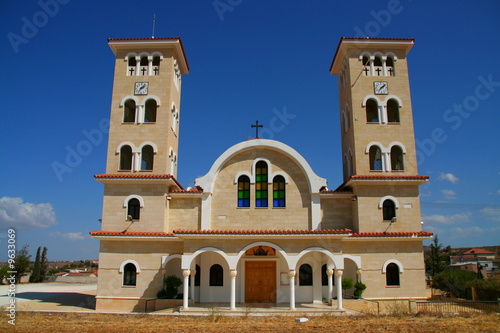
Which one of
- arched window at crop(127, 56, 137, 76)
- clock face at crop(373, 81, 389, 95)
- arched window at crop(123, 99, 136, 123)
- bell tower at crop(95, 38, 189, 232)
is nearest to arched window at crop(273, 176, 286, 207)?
bell tower at crop(95, 38, 189, 232)

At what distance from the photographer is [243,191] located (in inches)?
872

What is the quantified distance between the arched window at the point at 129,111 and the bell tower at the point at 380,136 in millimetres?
12915

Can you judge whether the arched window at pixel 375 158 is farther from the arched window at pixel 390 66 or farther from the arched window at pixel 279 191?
Answer: the arched window at pixel 279 191

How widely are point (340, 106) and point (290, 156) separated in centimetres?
681

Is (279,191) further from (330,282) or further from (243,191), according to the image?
(330,282)

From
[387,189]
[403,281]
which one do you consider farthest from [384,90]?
[403,281]

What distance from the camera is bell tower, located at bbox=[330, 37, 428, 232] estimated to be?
69.9ft

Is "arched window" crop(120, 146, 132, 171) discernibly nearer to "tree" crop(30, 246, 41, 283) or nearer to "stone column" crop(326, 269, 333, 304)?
"stone column" crop(326, 269, 333, 304)

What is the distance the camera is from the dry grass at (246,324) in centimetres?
1410

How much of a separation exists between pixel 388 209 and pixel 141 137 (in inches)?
557

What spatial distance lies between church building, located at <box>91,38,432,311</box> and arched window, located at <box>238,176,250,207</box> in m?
0.06

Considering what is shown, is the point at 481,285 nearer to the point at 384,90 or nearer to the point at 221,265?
the point at 384,90

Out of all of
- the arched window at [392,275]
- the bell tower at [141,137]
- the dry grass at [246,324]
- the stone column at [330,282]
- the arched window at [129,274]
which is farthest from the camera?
the bell tower at [141,137]

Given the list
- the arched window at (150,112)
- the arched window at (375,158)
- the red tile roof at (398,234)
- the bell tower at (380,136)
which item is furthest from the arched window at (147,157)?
the arched window at (375,158)
